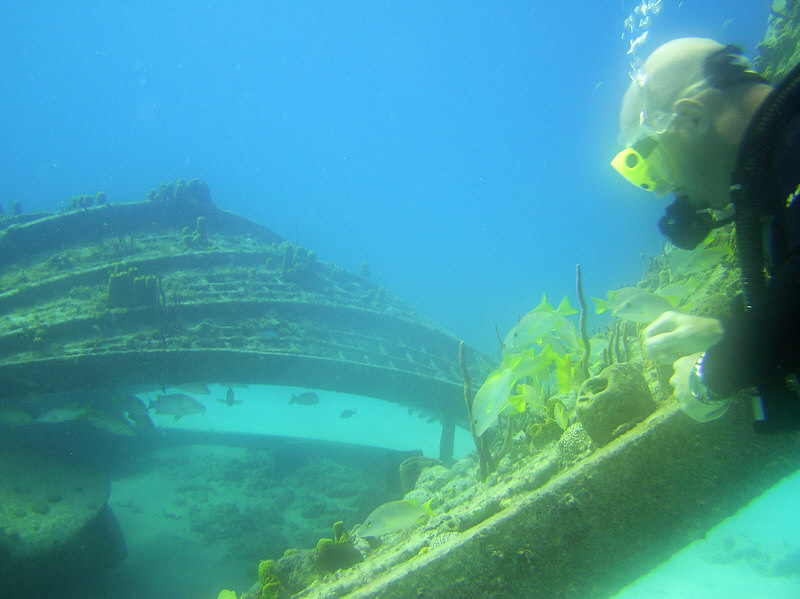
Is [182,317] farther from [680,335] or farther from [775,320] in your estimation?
[775,320]

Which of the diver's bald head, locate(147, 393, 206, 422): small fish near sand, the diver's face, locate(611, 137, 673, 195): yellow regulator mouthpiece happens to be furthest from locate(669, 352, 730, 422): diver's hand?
locate(147, 393, 206, 422): small fish near sand

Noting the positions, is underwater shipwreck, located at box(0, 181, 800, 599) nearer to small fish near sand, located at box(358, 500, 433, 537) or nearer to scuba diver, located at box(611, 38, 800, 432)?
small fish near sand, located at box(358, 500, 433, 537)

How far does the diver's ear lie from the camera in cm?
158

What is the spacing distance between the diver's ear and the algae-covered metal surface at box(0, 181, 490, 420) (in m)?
9.17

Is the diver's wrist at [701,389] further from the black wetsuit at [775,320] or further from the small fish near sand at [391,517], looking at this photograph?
the small fish near sand at [391,517]

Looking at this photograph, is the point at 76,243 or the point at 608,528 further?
the point at 76,243

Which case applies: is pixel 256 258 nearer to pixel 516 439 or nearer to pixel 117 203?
pixel 117 203

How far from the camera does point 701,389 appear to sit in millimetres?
1513

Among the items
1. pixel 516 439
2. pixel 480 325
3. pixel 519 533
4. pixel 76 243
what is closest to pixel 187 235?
pixel 76 243

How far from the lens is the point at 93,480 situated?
7707 millimetres

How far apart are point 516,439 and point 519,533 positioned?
2.61 m

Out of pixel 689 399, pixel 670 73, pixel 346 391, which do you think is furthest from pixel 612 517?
pixel 346 391

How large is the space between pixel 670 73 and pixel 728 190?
697 mm

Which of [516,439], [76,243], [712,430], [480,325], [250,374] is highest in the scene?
[712,430]
